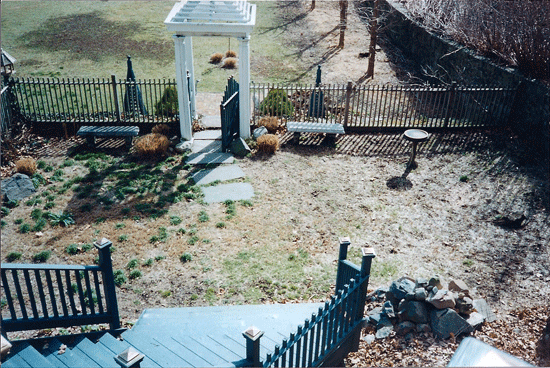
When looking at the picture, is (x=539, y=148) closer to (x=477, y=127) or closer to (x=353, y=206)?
(x=477, y=127)

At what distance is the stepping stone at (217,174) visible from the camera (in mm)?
10258

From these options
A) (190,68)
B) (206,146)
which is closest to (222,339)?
(206,146)

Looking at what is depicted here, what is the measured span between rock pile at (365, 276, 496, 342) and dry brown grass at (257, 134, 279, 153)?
17.2 feet

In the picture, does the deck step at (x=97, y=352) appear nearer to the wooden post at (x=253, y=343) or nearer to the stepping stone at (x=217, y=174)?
the wooden post at (x=253, y=343)

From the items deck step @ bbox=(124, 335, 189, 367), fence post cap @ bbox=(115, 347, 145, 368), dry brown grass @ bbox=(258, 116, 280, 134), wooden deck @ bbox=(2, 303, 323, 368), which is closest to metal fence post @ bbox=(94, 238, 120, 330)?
wooden deck @ bbox=(2, 303, 323, 368)

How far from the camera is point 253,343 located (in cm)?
448

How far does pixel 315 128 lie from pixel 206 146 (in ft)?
8.89

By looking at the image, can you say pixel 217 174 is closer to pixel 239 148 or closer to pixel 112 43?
pixel 239 148

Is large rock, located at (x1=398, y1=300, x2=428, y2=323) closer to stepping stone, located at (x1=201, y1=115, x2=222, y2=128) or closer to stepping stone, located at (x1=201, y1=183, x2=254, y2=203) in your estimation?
stepping stone, located at (x1=201, y1=183, x2=254, y2=203)

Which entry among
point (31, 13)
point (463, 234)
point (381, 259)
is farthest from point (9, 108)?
point (31, 13)

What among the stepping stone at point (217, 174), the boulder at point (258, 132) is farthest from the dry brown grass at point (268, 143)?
the stepping stone at point (217, 174)

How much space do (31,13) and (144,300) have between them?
22.5 m

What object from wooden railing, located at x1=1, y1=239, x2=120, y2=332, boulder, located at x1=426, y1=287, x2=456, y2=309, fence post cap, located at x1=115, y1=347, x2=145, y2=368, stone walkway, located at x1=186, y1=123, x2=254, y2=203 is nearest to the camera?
fence post cap, located at x1=115, y1=347, x2=145, y2=368

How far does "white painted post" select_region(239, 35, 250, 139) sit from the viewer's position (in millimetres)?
11148
